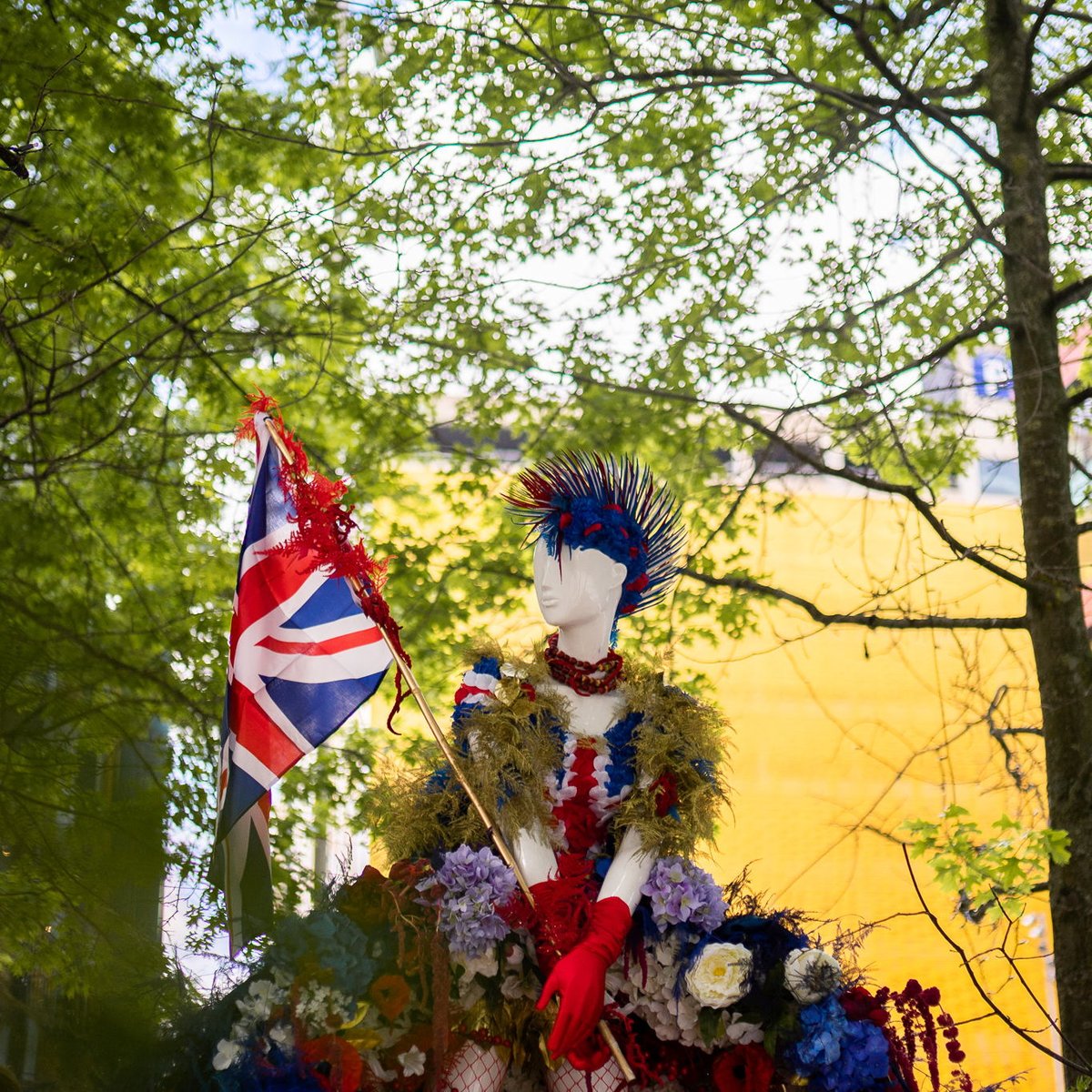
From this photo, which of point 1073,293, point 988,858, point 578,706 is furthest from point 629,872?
point 1073,293

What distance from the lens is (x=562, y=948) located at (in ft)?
8.80

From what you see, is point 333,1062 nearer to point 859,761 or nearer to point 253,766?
point 253,766

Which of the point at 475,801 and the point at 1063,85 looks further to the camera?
the point at 1063,85

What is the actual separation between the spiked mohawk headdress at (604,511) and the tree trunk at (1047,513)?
1.61 m

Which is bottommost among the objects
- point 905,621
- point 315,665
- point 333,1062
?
point 333,1062

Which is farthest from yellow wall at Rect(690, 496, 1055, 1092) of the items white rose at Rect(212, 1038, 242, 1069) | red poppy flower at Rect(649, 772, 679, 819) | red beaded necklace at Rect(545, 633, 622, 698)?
white rose at Rect(212, 1038, 242, 1069)

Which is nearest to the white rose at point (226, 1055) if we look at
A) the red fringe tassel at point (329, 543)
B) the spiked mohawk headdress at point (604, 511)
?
the red fringe tassel at point (329, 543)

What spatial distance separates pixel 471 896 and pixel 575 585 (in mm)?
740

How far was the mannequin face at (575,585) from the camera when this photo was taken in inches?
119

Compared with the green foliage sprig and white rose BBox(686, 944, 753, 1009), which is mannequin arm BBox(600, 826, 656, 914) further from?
the green foliage sprig

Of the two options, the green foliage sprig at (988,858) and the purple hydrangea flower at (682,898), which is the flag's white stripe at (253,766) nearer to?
the purple hydrangea flower at (682,898)

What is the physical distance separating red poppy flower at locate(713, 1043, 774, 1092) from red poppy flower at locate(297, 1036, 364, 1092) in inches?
28.6

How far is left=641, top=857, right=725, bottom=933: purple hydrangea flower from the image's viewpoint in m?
2.75

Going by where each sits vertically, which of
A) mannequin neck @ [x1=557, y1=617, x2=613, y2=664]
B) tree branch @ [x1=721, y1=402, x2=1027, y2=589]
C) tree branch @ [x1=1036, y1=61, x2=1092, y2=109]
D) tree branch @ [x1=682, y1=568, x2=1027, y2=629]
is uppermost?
tree branch @ [x1=1036, y1=61, x2=1092, y2=109]
